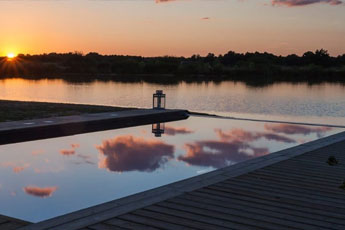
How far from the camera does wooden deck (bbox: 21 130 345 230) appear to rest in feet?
11.4

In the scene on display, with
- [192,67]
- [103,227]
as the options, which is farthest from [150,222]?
[192,67]

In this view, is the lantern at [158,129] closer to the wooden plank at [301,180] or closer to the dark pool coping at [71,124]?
the dark pool coping at [71,124]

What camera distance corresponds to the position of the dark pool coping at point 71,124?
8594 mm

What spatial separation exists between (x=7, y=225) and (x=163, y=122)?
920 centimetres

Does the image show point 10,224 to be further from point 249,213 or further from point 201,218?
point 249,213

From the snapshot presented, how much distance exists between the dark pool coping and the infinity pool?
36 cm

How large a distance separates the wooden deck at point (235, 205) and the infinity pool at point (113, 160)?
0.76 meters

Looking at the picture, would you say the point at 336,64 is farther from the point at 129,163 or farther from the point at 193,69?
the point at 129,163

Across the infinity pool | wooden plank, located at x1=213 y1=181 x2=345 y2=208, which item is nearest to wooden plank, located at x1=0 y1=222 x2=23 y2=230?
the infinity pool

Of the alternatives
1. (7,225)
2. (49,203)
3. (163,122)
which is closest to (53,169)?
(49,203)

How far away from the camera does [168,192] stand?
A: 4301mm

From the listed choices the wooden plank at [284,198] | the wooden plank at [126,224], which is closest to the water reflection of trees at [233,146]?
the wooden plank at [284,198]

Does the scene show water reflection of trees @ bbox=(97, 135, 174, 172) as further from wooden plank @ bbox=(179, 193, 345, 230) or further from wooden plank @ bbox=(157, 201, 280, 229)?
wooden plank @ bbox=(157, 201, 280, 229)

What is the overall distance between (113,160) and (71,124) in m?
3.16
